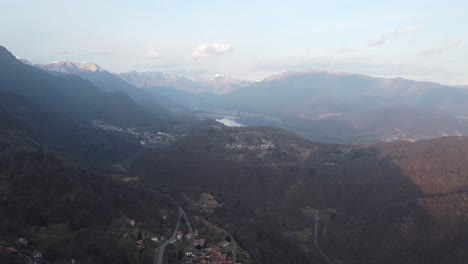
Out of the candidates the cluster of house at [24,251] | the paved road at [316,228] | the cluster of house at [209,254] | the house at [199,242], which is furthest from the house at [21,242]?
the paved road at [316,228]

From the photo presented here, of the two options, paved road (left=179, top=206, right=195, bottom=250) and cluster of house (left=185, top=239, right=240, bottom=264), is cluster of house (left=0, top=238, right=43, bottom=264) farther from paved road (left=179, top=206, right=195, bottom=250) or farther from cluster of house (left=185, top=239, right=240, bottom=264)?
paved road (left=179, top=206, right=195, bottom=250)

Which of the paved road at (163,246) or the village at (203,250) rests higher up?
the paved road at (163,246)

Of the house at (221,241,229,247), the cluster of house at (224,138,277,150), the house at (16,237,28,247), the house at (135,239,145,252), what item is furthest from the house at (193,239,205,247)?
the cluster of house at (224,138,277,150)

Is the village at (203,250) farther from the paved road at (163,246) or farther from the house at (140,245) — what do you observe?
the house at (140,245)

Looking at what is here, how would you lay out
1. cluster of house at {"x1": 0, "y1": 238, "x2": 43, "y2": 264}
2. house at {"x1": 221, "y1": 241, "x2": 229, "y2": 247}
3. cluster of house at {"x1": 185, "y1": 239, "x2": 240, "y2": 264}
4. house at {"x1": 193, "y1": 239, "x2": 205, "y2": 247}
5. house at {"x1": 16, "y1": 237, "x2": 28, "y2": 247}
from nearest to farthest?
cluster of house at {"x1": 0, "y1": 238, "x2": 43, "y2": 264}
house at {"x1": 16, "y1": 237, "x2": 28, "y2": 247}
cluster of house at {"x1": 185, "y1": 239, "x2": 240, "y2": 264}
house at {"x1": 193, "y1": 239, "x2": 205, "y2": 247}
house at {"x1": 221, "y1": 241, "x2": 229, "y2": 247}

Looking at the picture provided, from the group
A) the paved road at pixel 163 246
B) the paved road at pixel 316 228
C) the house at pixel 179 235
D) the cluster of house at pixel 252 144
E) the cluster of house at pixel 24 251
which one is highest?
the cluster of house at pixel 24 251

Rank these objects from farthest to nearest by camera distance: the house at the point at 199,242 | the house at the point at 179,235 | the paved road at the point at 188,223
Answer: the paved road at the point at 188,223 → the house at the point at 179,235 → the house at the point at 199,242

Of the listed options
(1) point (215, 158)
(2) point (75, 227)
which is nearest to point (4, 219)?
(2) point (75, 227)

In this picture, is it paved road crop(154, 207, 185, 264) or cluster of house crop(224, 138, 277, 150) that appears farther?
cluster of house crop(224, 138, 277, 150)

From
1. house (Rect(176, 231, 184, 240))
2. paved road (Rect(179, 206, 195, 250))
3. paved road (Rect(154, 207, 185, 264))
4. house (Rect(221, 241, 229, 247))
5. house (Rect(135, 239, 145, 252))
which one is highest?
house (Rect(135, 239, 145, 252))

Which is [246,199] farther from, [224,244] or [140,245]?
[140,245]

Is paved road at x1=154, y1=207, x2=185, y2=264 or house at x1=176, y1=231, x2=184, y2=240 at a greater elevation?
house at x1=176, y1=231, x2=184, y2=240

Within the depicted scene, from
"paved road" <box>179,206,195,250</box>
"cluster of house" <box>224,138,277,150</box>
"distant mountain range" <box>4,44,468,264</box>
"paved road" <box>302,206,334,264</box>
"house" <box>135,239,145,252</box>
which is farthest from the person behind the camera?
"cluster of house" <box>224,138,277,150</box>
